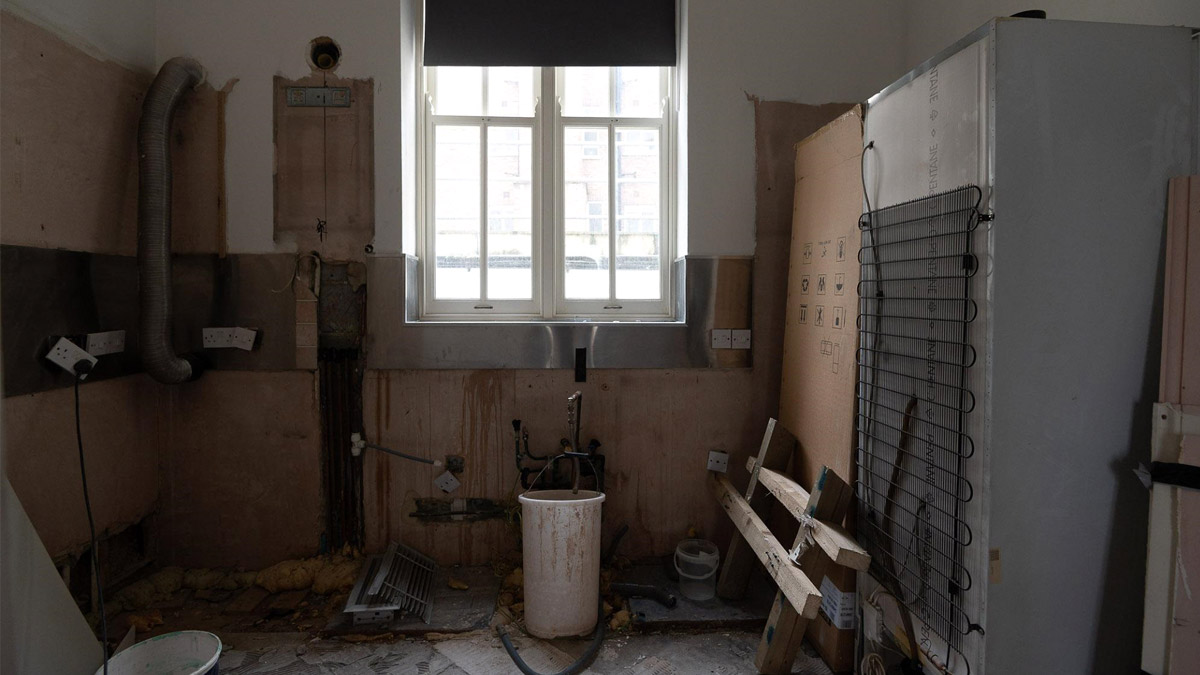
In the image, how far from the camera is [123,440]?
255cm

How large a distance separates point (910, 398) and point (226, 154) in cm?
301

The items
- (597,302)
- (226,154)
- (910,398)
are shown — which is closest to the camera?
(910,398)

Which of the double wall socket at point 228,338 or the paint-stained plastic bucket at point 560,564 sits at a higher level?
the double wall socket at point 228,338

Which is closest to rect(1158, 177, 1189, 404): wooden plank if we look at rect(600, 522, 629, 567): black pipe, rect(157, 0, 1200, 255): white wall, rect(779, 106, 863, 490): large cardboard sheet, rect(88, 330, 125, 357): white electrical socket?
rect(779, 106, 863, 490): large cardboard sheet

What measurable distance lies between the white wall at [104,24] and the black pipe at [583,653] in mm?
2834

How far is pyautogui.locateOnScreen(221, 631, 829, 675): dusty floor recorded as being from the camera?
6.97 ft

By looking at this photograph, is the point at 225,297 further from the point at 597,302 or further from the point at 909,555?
the point at 909,555

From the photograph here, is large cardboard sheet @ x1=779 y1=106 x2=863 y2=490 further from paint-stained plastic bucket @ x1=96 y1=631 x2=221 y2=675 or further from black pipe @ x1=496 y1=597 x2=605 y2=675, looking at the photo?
paint-stained plastic bucket @ x1=96 y1=631 x2=221 y2=675

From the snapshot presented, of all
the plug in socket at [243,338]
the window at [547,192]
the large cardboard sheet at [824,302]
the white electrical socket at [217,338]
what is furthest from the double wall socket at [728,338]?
the white electrical socket at [217,338]

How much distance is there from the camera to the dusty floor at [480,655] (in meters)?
2.12

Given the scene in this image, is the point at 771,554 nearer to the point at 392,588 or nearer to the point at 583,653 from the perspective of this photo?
the point at 583,653

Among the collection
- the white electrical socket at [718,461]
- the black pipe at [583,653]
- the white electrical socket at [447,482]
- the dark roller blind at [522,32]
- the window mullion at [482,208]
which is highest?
the dark roller blind at [522,32]

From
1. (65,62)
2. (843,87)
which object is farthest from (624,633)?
(65,62)

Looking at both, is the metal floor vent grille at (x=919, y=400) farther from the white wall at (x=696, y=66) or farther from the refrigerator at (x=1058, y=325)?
the white wall at (x=696, y=66)
